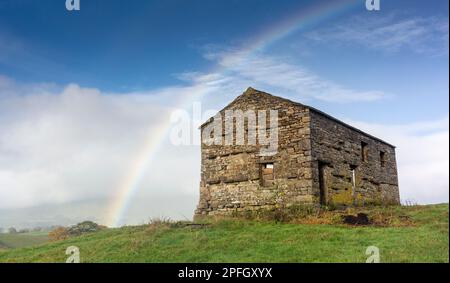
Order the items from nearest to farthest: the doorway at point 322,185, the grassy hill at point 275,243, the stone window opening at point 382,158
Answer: the grassy hill at point 275,243, the doorway at point 322,185, the stone window opening at point 382,158

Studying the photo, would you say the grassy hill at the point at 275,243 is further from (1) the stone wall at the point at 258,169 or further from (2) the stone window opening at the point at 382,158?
(2) the stone window opening at the point at 382,158

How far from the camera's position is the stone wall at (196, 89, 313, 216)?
1822 centimetres

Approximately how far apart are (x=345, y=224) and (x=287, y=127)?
5805mm

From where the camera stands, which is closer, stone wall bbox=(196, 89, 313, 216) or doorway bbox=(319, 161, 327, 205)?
stone wall bbox=(196, 89, 313, 216)

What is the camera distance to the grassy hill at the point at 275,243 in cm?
1006

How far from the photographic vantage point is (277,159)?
18953 mm

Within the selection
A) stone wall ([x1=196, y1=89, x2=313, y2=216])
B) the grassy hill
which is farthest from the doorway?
the grassy hill

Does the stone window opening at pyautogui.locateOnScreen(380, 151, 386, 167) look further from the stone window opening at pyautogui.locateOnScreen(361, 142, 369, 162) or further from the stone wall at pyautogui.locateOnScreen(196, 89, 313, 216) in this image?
the stone wall at pyautogui.locateOnScreen(196, 89, 313, 216)

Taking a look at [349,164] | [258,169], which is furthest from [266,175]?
[349,164]

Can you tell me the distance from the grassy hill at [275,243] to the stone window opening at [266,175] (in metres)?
3.30

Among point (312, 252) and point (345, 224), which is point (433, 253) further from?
point (345, 224)

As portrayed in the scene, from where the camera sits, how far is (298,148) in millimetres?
18406

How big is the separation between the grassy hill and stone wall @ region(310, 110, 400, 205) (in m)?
3.50

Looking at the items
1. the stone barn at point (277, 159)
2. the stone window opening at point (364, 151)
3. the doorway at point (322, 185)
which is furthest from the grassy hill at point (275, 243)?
the stone window opening at point (364, 151)
